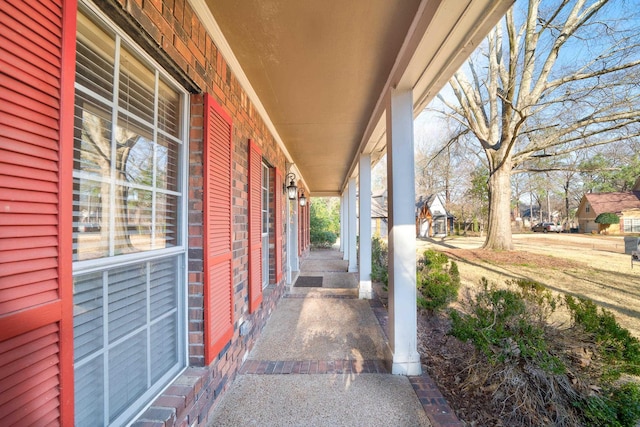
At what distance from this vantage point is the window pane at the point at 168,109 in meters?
1.70

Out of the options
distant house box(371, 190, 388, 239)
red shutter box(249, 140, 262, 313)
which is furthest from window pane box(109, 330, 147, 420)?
distant house box(371, 190, 388, 239)

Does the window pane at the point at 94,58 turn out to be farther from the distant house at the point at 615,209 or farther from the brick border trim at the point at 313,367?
the distant house at the point at 615,209

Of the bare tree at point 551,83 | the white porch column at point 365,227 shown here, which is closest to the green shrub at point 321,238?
the bare tree at point 551,83

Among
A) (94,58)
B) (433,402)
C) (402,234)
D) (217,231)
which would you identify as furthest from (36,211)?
(433,402)

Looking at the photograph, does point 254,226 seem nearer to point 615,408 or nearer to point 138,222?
point 138,222

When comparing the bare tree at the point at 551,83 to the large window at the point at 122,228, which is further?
the bare tree at the point at 551,83

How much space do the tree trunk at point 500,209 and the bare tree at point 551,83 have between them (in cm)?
3

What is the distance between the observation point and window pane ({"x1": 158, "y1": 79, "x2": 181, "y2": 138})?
170 centimetres

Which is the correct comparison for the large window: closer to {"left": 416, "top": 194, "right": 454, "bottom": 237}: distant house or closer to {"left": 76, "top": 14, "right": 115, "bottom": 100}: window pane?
{"left": 76, "top": 14, "right": 115, "bottom": 100}: window pane

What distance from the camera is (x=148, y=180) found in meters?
1.57

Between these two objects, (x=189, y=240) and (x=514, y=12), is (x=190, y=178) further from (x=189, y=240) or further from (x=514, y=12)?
(x=514, y=12)

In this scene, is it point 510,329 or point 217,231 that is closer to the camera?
point 217,231

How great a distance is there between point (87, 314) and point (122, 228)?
412mm

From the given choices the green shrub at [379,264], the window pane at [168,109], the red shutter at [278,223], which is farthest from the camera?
the green shrub at [379,264]
